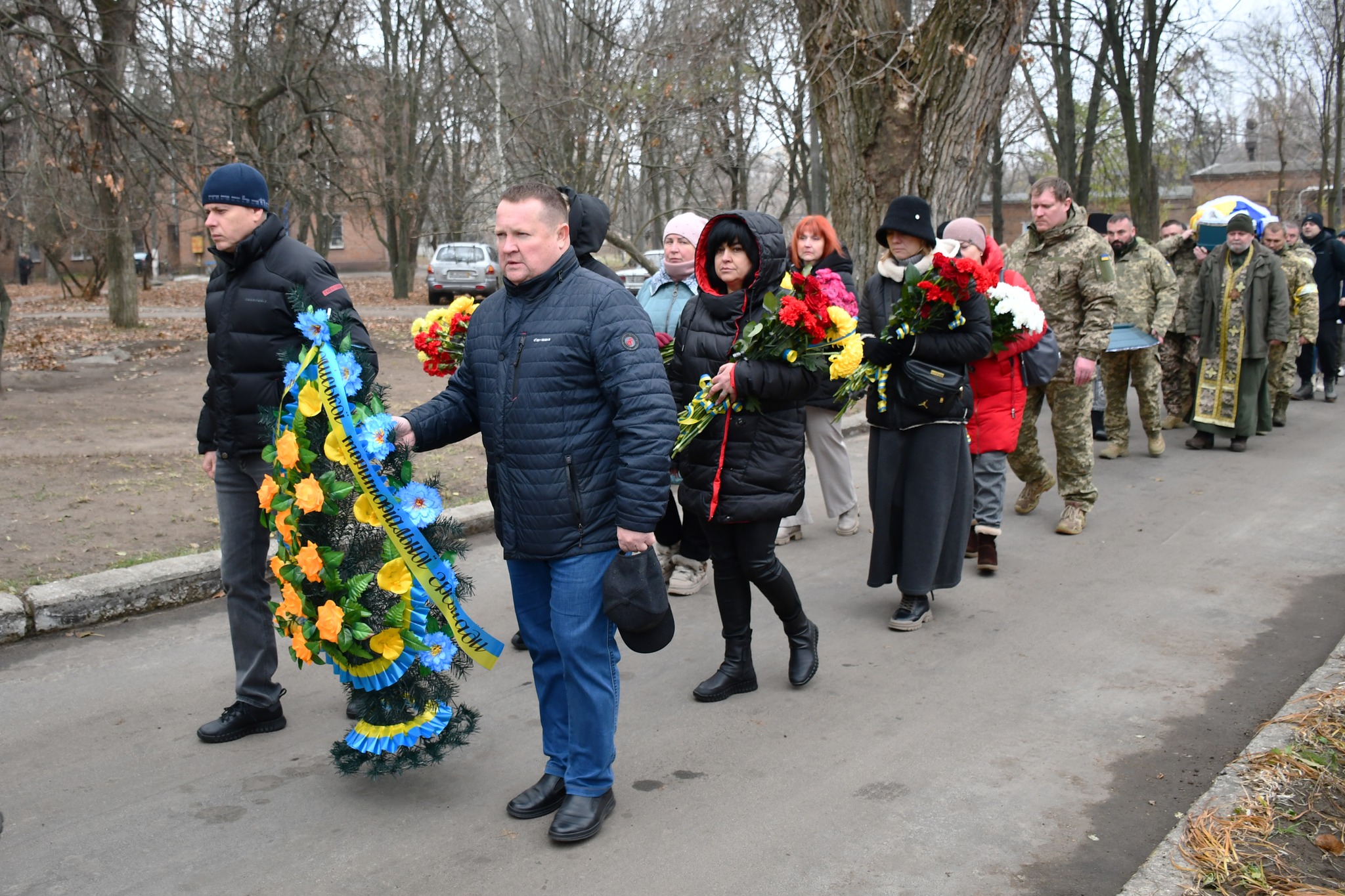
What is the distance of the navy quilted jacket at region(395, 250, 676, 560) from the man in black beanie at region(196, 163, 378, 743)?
832 mm

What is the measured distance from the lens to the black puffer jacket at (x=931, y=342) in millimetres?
5367

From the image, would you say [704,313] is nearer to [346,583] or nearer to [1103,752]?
[346,583]

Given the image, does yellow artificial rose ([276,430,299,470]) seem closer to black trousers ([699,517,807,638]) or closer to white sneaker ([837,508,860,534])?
black trousers ([699,517,807,638])

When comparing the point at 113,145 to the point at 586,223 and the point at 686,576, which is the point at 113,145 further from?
the point at 586,223

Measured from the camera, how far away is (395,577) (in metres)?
3.63

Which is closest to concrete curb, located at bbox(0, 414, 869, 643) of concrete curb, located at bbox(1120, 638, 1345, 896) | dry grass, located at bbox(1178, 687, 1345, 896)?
concrete curb, located at bbox(1120, 638, 1345, 896)

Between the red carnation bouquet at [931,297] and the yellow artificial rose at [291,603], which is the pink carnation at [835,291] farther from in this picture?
the yellow artificial rose at [291,603]

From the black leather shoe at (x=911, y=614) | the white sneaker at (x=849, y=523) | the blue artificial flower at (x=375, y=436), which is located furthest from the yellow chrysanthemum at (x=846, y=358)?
the white sneaker at (x=849, y=523)

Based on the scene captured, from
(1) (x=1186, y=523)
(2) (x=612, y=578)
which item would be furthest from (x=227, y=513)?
(1) (x=1186, y=523)

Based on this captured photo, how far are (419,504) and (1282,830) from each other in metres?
2.80

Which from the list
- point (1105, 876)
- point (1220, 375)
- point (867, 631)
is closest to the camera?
point (1105, 876)

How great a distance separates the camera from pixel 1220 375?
10.3 meters

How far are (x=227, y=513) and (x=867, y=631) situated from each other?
9.88 ft

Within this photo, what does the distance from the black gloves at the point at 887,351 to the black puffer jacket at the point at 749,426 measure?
976 mm
